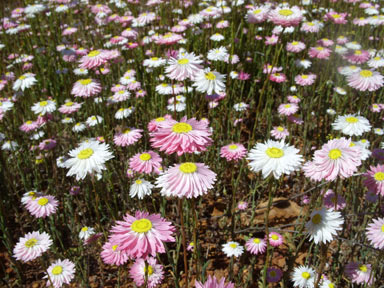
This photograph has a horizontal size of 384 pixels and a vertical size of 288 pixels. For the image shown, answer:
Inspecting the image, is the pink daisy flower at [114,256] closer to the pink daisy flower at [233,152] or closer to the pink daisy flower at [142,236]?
the pink daisy flower at [142,236]

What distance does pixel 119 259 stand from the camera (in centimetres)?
198

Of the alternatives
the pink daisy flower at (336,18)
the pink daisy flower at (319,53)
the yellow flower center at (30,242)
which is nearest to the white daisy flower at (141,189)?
the yellow flower center at (30,242)

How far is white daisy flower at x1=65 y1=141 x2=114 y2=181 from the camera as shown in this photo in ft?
6.47

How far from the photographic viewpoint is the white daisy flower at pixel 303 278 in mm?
2072

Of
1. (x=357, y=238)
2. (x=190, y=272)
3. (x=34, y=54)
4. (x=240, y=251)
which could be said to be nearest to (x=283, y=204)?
(x=357, y=238)

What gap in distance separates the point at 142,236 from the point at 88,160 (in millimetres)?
888

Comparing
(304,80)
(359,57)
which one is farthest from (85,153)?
(359,57)

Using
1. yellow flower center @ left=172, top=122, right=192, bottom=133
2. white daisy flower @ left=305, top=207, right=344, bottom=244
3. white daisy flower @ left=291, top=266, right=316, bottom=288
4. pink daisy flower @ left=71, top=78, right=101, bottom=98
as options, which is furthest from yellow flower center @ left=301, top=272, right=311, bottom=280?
pink daisy flower @ left=71, top=78, right=101, bottom=98

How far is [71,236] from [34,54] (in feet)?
12.1

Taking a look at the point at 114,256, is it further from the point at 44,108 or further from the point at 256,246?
the point at 44,108

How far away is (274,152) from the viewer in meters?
1.67

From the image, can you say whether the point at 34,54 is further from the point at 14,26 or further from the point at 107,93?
the point at 107,93

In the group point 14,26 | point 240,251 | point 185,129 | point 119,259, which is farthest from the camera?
point 14,26

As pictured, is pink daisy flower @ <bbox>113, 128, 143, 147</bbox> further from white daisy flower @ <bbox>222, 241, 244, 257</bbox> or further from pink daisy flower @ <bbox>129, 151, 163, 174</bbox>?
white daisy flower @ <bbox>222, 241, 244, 257</bbox>
